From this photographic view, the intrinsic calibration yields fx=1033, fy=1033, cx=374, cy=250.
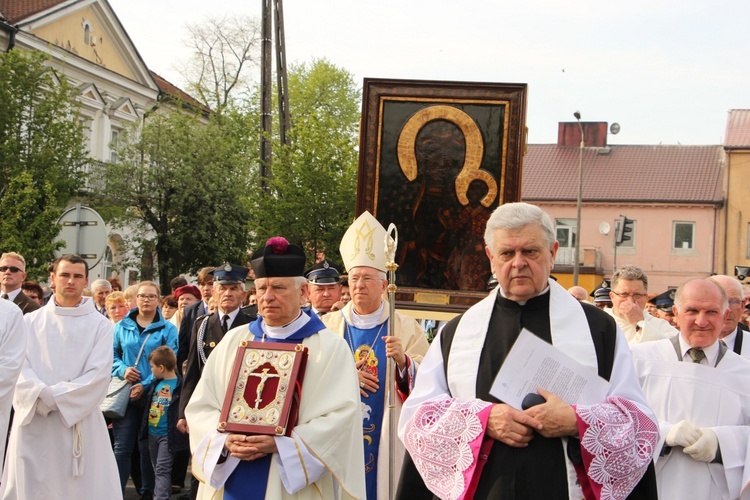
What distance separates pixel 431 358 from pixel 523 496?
0.72 meters

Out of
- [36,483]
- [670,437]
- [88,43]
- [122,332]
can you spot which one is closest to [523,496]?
[670,437]

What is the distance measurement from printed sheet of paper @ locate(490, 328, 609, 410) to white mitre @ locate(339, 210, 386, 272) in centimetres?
347

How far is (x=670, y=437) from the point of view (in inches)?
217

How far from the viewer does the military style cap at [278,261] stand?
5578 millimetres

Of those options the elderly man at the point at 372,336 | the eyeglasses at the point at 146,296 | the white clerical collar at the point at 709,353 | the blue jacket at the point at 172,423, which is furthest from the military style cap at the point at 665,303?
the eyeglasses at the point at 146,296

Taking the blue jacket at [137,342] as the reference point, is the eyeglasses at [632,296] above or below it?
above

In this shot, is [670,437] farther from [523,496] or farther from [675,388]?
[523,496]

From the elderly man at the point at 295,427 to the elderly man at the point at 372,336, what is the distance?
4.42ft

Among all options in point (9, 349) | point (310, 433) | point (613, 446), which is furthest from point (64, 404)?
point (613, 446)

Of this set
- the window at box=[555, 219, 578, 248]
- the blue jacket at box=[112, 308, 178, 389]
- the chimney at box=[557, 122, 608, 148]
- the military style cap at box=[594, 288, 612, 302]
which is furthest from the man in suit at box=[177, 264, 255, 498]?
the chimney at box=[557, 122, 608, 148]

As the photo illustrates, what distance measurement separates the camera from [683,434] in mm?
5480

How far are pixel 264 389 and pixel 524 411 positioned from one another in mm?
1869

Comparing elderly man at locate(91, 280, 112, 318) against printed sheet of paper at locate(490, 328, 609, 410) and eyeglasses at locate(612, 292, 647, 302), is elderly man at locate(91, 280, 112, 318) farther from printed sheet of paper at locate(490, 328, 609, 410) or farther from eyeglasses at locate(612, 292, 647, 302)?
printed sheet of paper at locate(490, 328, 609, 410)

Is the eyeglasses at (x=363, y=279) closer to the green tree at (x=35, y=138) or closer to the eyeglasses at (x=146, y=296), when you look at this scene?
the eyeglasses at (x=146, y=296)
